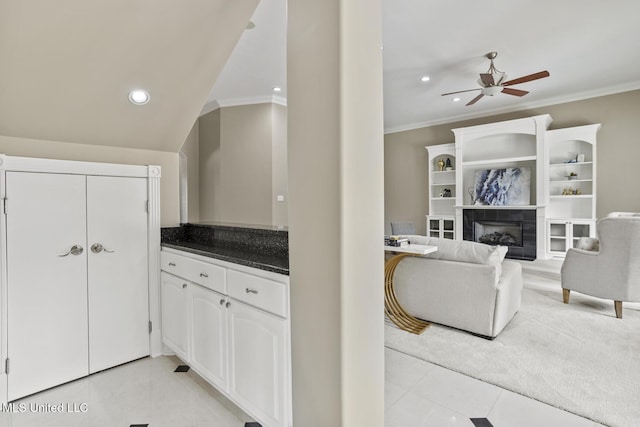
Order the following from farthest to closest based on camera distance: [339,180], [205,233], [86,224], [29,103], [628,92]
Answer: [628,92] < [205,233] < [86,224] < [29,103] < [339,180]

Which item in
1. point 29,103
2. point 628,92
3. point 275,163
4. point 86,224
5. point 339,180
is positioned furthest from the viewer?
point 275,163

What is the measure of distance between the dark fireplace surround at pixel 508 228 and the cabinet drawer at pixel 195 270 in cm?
591

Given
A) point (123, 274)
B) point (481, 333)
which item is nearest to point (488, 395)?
point (481, 333)

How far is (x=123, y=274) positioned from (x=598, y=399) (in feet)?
10.2

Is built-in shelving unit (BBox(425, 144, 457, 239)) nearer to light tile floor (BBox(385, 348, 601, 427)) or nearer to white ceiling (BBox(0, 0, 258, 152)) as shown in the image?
light tile floor (BBox(385, 348, 601, 427))

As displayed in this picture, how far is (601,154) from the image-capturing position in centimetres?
550

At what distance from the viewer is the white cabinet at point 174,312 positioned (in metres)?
2.15

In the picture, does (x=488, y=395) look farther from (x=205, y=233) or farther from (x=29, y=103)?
(x=29, y=103)

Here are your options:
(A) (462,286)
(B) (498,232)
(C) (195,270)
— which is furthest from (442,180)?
(C) (195,270)

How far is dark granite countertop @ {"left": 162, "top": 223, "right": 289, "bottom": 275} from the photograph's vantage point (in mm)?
1663

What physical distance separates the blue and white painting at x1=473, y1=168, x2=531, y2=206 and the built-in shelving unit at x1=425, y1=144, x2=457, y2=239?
2.02ft

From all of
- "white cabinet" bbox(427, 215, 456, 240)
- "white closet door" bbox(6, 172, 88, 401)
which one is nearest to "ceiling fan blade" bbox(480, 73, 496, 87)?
"white cabinet" bbox(427, 215, 456, 240)

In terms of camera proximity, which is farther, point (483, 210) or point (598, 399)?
point (483, 210)

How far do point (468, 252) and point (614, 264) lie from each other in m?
1.53
